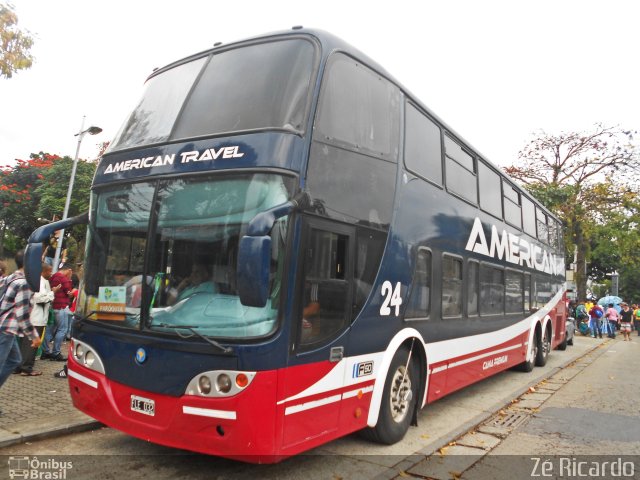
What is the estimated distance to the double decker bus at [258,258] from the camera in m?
3.73

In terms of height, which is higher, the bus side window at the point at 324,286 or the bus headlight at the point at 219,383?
the bus side window at the point at 324,286

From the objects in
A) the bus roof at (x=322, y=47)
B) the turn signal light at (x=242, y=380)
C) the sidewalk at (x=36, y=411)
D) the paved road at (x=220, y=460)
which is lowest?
the paved road at (x=220, y=460)

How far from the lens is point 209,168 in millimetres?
4094

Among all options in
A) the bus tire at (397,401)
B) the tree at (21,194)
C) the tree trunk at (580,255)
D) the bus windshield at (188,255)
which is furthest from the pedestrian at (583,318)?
the tree at (21,194)

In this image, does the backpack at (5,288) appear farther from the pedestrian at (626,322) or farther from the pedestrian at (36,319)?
the pedestrian at (626,322)

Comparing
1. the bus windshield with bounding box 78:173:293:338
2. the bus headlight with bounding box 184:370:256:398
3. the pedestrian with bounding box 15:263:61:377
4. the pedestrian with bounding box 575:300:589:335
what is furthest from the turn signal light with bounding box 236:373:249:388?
the pedestrian with bounding box 575:300:589:335

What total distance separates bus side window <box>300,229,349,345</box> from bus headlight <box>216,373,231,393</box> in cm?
65

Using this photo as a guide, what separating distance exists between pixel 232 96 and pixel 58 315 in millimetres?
6357

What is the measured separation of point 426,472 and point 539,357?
8702 mm

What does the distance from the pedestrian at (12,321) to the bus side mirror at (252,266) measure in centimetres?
343

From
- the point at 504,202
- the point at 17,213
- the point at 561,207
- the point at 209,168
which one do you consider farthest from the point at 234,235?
the point at 17,213

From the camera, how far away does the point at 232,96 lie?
451cm

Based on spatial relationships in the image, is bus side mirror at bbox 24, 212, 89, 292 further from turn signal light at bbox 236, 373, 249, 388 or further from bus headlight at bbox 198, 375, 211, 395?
turn signal light at bbox 236, 373, 249, 388

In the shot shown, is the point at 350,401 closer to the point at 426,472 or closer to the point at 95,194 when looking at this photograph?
the point at 426,472
